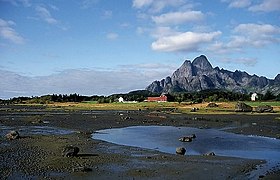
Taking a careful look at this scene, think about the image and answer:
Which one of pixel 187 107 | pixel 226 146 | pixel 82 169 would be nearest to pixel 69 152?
pixel 82 169

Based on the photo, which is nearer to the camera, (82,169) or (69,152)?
(82,169)

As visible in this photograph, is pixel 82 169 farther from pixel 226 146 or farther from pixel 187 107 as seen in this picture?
pixel 187 107

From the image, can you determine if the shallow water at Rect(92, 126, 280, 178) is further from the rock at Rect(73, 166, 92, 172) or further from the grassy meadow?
the grassy meadow

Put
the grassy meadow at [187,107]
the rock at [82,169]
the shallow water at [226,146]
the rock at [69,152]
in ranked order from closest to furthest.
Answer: the rock at [82,169]
the rock at [69,152]
the shallow water at [226,146]
the grassy meadow at [187,107]

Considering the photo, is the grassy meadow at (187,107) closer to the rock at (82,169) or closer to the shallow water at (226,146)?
the shallow water at (226,146)

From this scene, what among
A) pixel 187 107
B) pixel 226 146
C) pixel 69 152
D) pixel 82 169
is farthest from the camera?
pixel 187 107

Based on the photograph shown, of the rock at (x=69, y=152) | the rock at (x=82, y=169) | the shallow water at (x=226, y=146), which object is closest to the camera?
the rock at (x=82, y=169)

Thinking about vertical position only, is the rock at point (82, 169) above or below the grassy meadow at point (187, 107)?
below

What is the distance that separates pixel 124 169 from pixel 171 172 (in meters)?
3.60

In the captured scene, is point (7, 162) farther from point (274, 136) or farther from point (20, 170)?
point (274, 136)

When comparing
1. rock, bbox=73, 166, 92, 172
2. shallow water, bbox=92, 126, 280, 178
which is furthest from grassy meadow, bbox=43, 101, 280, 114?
rock, bbox=73, 166, 92, 172

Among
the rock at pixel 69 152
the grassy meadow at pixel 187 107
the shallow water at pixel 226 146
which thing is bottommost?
the shallow water at pixel 226 146

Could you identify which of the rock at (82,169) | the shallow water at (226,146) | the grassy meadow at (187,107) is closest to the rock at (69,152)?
the rock at (82,169)

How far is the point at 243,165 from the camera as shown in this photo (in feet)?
86.5
